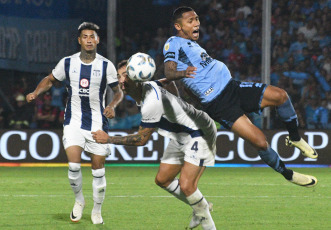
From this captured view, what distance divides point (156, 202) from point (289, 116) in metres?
2.40

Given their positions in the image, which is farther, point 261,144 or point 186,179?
point 261,144

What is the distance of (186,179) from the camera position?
20.0 feet

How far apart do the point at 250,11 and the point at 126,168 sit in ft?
16.9

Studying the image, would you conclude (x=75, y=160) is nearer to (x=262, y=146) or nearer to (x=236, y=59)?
(x=262, y=146)

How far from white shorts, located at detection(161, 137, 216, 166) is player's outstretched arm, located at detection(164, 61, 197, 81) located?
1.83 feet

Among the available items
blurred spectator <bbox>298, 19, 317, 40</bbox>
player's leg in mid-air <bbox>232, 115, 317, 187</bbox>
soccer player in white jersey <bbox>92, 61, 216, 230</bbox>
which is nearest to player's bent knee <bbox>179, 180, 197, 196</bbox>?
soccer player in white jersey <bbox>92, 61, 216, 230</bbox>

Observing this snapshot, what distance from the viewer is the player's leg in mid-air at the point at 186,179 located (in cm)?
607

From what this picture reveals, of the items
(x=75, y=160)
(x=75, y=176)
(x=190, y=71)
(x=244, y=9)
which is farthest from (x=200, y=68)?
(x=244, y=9)

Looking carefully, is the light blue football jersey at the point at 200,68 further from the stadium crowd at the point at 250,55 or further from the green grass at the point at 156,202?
the stadium crowd at the point at 250,55

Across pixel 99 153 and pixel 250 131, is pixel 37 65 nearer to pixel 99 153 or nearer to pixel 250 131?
pixel 99 153

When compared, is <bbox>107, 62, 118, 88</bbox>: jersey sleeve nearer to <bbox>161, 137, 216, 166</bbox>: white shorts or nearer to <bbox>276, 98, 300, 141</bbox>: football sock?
<bbox>161, 137, 216, 166</bbox>: white shorts

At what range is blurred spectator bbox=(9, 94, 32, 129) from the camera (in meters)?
13.5

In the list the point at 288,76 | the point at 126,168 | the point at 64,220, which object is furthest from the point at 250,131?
the point at 288,76

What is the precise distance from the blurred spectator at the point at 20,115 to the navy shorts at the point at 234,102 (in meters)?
7.19
